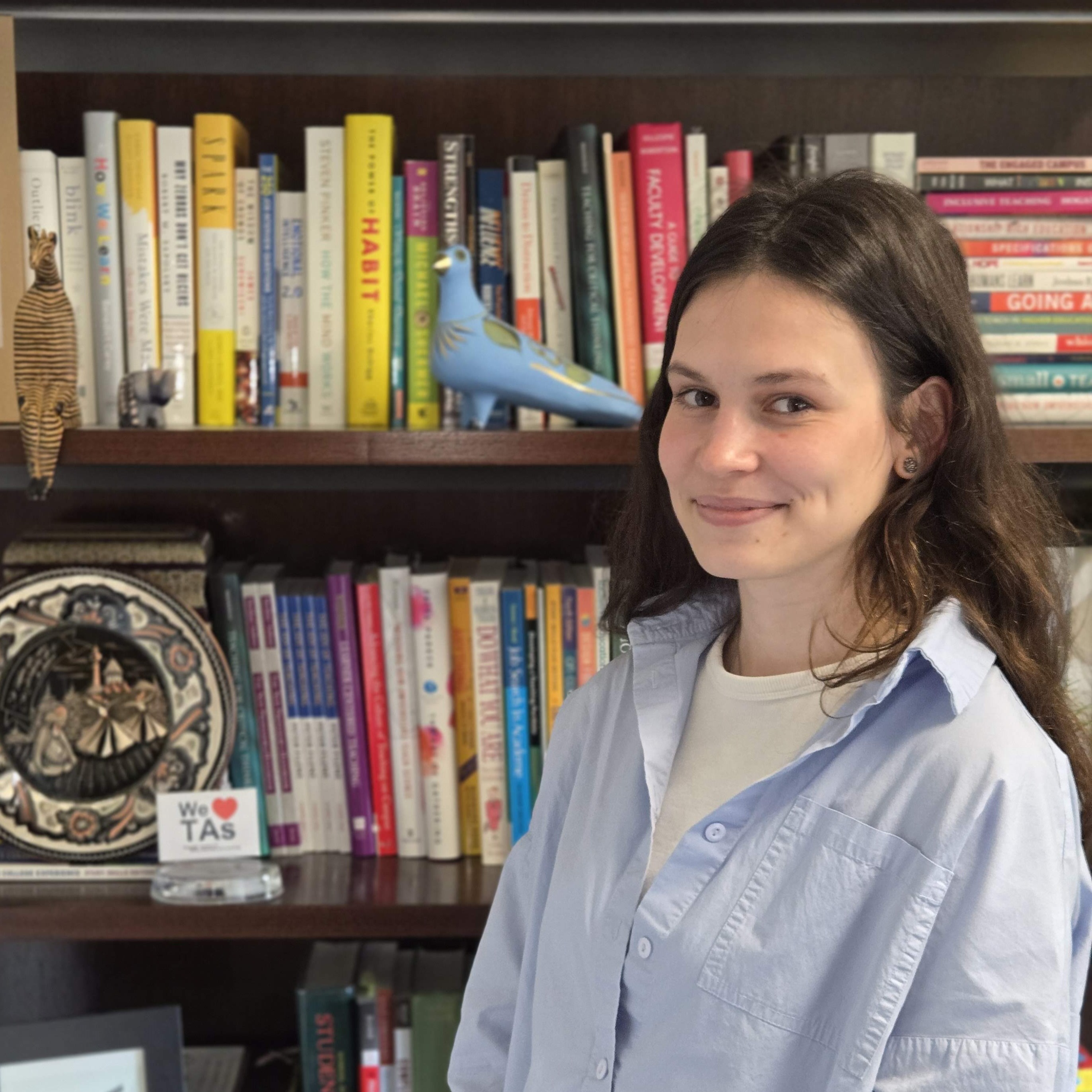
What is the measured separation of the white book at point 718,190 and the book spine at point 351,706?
1.76 feet

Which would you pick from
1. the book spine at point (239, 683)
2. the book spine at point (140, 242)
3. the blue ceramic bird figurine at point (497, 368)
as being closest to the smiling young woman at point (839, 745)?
the blue ceramic bird figurine at point (497, 368)

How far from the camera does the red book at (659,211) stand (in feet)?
4.01

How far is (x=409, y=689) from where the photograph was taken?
1.28 metres

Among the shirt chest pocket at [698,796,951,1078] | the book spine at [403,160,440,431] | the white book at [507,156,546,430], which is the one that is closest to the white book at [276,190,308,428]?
the book spine at [403,160,440,431]

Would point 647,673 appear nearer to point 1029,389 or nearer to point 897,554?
point 897,554

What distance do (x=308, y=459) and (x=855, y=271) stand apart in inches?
22.0

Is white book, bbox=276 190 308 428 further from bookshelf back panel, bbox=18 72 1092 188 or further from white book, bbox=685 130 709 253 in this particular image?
white book, bbox=685 130 709 253

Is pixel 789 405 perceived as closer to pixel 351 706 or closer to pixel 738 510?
pixel 738 510

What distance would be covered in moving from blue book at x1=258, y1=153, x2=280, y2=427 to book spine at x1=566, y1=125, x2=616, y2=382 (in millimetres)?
301

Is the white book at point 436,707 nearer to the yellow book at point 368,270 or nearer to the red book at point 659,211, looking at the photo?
the yellow book at point 368,270

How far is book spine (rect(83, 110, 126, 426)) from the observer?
1.22 meters

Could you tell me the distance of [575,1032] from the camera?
2.87 ft

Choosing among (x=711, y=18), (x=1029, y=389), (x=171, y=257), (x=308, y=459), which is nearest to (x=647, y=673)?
(x=308, y=459)

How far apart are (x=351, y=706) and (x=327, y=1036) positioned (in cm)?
37
